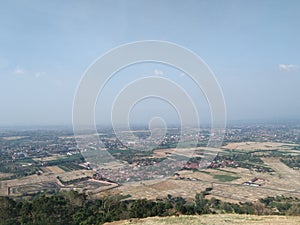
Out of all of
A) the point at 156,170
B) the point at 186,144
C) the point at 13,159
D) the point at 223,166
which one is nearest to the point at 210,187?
the point at 156,170

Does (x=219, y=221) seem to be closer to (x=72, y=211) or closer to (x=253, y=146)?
(x=72, y=211)

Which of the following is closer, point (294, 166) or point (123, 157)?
point (123, 157)

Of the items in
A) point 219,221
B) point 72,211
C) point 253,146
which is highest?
point 219,221

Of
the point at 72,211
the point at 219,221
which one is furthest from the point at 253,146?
the point at 219,221

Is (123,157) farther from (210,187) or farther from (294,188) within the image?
(294,188)

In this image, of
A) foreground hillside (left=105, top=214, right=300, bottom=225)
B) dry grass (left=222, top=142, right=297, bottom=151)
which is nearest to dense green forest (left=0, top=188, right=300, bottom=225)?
foreground hillside (left=105, top=214, right=300, bottom=225)

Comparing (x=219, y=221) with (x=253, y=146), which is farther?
(x=253, y=146)

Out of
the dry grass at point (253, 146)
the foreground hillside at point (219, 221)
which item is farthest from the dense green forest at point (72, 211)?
the dry grass at point (253, 146)

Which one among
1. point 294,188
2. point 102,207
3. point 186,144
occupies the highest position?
point 186,144

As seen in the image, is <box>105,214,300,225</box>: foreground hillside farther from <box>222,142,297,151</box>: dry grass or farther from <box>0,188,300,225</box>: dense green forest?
<box>222,142,297,151</box>: dry grass

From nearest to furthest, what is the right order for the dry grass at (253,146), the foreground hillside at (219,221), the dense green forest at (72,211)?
the foreground hillside at (219,221)
the dense green forest at (72,211)
the dry grass at (253,146)

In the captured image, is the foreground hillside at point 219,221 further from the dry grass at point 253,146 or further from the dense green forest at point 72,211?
the dry grass at point 253,146
